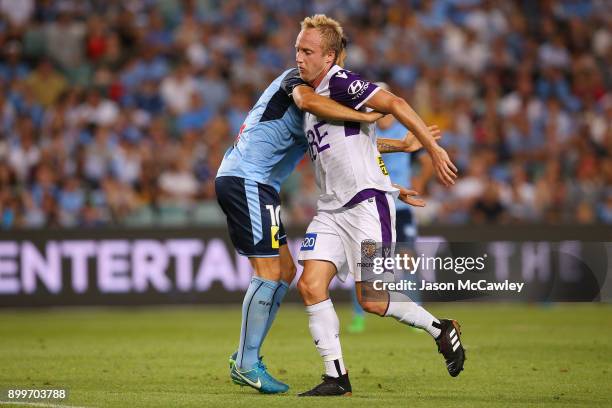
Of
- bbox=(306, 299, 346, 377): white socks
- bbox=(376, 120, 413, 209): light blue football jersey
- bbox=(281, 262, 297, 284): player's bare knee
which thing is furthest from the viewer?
bbox=(376, 120, 413, 209): light blue football jersey

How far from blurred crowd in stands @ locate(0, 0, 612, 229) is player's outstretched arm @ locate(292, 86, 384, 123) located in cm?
911

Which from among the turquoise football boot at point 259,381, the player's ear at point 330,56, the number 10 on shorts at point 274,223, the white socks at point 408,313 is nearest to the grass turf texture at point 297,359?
the turquoise football boot at point 259,381

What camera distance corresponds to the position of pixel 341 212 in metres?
7.45

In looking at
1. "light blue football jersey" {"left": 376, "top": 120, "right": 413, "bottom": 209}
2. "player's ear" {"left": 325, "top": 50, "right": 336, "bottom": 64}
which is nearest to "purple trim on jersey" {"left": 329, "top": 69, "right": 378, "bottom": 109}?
"player's ear" {"left": 325, "top": 50, "right": 336, "bottom": 64}

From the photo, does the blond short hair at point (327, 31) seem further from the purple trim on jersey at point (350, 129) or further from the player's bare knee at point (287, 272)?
the player's bare knee at point (287, 272)

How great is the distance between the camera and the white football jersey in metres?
7.36

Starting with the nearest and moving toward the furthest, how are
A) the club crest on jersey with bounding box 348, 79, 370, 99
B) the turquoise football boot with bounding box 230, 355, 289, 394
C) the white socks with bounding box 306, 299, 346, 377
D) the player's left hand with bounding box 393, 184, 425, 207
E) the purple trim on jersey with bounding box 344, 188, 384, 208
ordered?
the club crest on jersey with bounding box 348, 79, 370, 99 → the white socks with bounding box 306, 299, 346, 377 → the purple trim on jersey with bounding box 344, 188, 384, 208 → the turquoise football boot with bounding box 230, 355, 289, 394 → the player's left hand with bounding box 393, 184, 425, 207

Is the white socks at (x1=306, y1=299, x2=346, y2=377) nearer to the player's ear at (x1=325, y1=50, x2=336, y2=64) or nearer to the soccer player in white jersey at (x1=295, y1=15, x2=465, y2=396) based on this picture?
the soccer player in white jersey at (x1=295, y1=15, x2=465, y2=396)

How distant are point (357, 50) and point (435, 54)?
1.46 metres

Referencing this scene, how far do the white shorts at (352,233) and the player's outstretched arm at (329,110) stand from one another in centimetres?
54

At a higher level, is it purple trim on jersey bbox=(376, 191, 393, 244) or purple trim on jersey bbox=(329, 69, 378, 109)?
purple trim on jersey bbox=(329, 69, 378, 109)

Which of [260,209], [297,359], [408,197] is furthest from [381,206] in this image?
[297,359]

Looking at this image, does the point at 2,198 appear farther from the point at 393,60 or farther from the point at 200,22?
the point at 393,60

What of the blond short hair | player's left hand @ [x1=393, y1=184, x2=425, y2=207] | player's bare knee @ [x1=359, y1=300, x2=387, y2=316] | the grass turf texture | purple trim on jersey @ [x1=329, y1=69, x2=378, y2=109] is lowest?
the grass turf texture
